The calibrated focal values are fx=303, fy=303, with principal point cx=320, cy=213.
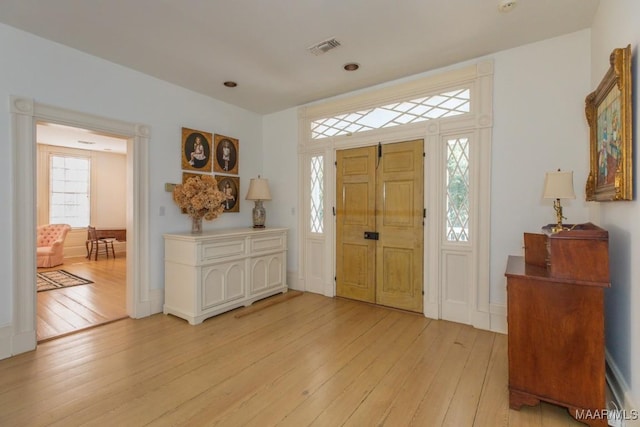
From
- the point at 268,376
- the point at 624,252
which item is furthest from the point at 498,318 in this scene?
the point at 268,376

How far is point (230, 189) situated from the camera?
4.52 metres

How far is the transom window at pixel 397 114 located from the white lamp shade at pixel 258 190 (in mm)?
1045

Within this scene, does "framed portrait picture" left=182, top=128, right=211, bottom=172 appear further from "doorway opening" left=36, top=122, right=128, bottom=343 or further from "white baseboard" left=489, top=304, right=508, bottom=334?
"white baseboard" left=489, top=304, right=508, bottom=334

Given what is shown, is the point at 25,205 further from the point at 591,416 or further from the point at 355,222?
the point at 591,416

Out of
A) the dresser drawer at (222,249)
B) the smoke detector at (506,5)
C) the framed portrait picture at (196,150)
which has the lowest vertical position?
the dresser drawer at (222,249)

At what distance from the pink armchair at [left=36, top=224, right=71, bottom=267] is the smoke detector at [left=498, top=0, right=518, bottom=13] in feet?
27.3

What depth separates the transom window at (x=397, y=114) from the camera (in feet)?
11.0

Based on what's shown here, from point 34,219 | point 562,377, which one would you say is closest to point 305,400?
point 562,377

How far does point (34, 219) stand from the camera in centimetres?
281

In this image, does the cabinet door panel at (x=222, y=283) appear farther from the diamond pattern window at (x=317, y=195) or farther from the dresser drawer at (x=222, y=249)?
the diamond pattern window at (x=317, y=195)

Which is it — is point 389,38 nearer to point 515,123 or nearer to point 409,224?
point 515,123

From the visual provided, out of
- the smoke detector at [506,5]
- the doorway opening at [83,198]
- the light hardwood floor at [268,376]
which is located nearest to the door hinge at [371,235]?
the light hardwood floor at [268,376]

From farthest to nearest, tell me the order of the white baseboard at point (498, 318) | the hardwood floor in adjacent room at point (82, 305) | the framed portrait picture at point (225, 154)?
the framed portrait picture at point (225, 154) → the hardwood floor in adjacent room at point (82, 305) → the white baseboard at point (498, 318)

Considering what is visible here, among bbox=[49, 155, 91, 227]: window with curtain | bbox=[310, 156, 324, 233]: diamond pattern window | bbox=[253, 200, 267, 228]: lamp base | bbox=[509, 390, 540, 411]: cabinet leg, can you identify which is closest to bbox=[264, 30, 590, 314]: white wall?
bbox=[509, 390, 540, 411]: cabinet leg
